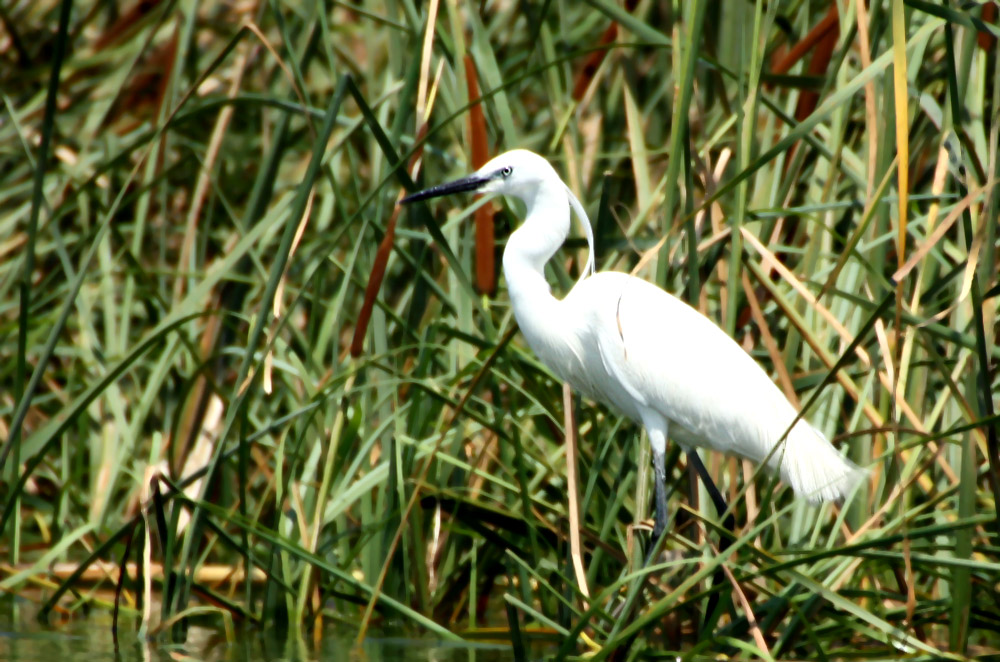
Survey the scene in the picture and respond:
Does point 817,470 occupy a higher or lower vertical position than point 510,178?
lower

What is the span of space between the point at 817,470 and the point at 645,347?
19.7 inches

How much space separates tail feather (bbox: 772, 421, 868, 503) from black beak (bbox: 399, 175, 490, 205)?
94cm

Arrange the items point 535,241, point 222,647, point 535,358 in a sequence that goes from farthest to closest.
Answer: point 535,358 → point 535,241 → point 222,647

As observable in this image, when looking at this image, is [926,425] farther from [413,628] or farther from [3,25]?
[3,25]

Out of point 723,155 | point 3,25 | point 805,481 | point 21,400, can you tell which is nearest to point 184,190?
point 3,25

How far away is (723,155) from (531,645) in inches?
49.8

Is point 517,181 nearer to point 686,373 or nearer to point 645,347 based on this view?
point 645,347

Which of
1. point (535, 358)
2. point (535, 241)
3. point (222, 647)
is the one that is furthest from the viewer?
point (535, 358)

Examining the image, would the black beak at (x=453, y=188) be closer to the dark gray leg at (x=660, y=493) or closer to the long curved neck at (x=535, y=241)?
the long curved neck at (x=535, y=241)

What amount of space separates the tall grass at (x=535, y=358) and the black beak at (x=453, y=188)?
70 mm

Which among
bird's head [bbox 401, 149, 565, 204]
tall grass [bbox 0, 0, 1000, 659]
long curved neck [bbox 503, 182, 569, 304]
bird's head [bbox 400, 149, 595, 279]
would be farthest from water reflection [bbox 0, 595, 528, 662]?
bird's head [bbox 401, 149, 565, 204]

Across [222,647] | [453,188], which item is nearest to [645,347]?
[453,188]

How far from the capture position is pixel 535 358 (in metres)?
3.40

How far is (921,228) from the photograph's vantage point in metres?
3.28
